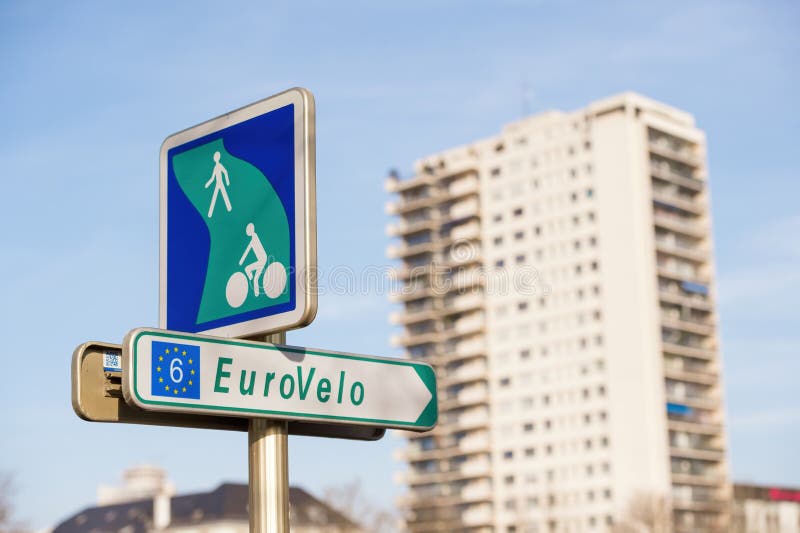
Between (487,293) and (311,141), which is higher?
(487,293)

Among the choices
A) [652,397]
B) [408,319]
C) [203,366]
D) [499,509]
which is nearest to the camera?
Result: [203,366]

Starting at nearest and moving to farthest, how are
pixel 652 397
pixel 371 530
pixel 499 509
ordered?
pixel 371 530
pixel 652 397
pixel 499 509

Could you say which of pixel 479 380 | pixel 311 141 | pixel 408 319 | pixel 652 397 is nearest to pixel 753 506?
pixel 652 397

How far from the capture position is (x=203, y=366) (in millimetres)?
3416

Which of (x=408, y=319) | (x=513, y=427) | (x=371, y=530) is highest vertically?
(x=408, y=319)

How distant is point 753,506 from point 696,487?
11.4m

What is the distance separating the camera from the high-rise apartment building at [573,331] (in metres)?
103

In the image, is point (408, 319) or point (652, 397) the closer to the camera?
point (652, 397)

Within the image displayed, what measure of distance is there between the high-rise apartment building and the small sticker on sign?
314ft

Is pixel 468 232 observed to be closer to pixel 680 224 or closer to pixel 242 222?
pixel 680 224

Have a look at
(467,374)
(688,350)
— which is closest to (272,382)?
(688,350)

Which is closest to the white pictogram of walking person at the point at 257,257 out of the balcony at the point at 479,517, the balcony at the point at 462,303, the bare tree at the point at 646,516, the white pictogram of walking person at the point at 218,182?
the white pictogram of walking person at the point at 218,182

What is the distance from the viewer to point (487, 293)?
114 m

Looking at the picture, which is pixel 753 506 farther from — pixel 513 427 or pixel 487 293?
pixel 487 293
